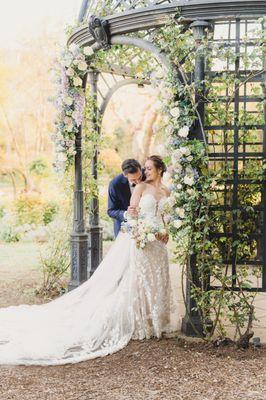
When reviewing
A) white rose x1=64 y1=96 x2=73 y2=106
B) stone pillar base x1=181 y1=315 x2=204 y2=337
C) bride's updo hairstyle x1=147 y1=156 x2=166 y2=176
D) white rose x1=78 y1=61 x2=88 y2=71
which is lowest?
stone pillar base x1=181 y1=315 x2=204 y2=337

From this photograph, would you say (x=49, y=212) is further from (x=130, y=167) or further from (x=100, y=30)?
(x=100, y=30)

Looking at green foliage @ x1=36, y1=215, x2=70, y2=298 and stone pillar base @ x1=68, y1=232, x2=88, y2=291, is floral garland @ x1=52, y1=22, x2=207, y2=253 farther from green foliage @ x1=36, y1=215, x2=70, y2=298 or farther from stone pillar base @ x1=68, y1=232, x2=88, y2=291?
green foliage @ x1=36, y1=215, x2=70, y2=298

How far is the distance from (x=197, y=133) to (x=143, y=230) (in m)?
0.96

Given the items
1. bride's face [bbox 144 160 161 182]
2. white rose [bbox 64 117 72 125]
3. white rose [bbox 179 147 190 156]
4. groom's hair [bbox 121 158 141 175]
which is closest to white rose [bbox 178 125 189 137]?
white rose [bbox 179 147 190 156]

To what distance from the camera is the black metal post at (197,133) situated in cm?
475

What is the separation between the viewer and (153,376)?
4188mm

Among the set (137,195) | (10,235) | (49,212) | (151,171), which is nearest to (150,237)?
(137,195)

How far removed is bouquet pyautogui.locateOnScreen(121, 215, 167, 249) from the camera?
4.81 meters

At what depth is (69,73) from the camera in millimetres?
6055

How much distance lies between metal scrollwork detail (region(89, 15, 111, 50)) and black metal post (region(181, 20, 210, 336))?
3.21ft

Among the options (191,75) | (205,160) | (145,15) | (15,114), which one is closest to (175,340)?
(205,160)

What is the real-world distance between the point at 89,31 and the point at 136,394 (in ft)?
11.6

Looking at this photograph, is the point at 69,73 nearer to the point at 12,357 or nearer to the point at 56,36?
the point at 12,357

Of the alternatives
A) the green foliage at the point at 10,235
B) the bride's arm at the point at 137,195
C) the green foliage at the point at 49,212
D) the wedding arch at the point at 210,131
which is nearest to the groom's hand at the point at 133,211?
the bride's arm at the point at 137,195
